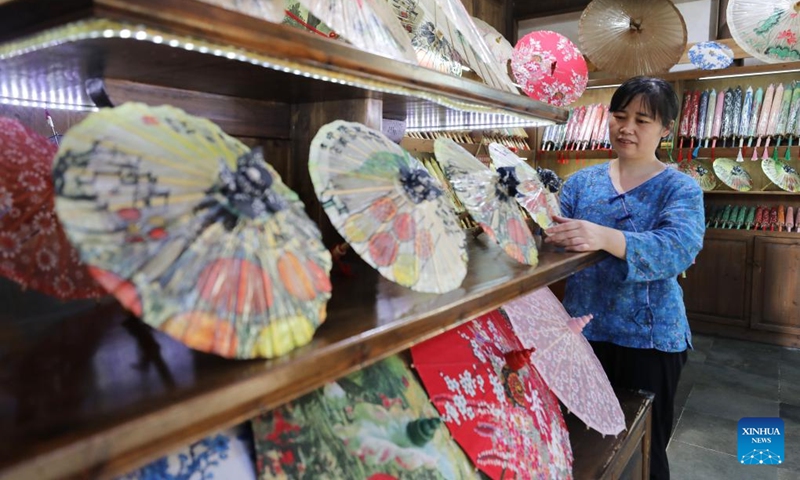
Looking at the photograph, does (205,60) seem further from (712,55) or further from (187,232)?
(712,55)

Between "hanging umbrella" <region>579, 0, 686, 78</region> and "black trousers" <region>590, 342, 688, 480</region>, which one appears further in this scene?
"hanging umbrella" <region>579, 0, 686, 78</region>

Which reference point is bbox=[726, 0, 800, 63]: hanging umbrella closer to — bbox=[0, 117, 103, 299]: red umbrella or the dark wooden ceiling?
the dark wooden ceiling

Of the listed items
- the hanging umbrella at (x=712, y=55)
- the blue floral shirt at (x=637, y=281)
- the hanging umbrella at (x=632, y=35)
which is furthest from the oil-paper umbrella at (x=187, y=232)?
the hanging umbrella at (x=712, y=55)

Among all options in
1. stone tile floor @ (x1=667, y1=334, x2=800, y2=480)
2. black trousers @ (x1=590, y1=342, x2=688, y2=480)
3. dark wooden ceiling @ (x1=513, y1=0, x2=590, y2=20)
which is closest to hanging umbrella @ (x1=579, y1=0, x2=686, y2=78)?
dark wooden ceiling @ (x1=513, y1=0, x2=590, y2=20)

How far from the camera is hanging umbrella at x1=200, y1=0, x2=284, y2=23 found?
523 millimetres

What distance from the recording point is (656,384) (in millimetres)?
1806

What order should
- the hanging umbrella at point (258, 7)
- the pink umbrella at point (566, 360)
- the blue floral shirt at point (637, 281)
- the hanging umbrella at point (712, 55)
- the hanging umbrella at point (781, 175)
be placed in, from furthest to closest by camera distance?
the hanging umbrella at point (781, 175), the hanging umbrella at point (712, 55), the blue floral shirt at point (637, 281), the pink umbrella at point (566, 360), the hanging umbrella at point (258, 7)

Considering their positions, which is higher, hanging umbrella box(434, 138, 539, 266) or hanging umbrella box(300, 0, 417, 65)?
hanging umbrella box(300, 0, 417, 65)

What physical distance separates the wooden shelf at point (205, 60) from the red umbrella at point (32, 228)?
93mm

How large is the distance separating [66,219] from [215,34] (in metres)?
0.21

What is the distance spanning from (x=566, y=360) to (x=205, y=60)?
1.02 meters

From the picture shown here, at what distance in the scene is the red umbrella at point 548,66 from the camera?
3.05m

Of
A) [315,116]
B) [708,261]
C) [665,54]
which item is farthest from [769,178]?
[315,116]
